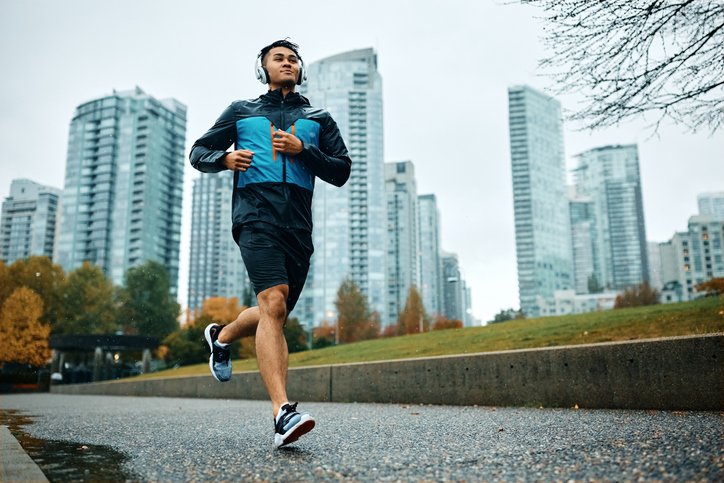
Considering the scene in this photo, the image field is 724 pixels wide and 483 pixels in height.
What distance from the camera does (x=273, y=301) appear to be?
10.4ft

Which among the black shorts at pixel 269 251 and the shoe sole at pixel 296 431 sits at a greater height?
the black shorts at pixel 269 251

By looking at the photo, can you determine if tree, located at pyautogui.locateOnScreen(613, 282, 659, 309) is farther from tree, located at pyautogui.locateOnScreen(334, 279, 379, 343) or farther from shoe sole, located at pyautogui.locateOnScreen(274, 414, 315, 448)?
shoe sole, located at pyautogui.locateOnScreen(274, 414, 315, 448)

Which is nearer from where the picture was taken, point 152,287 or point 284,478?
point 284,478

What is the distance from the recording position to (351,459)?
2.47m

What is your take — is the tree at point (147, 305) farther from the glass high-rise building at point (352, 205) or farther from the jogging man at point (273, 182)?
the jogging man at point (273, 182)

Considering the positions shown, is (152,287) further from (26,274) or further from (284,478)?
(284,478)

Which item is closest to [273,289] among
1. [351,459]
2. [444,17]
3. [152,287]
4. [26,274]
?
[351,459]

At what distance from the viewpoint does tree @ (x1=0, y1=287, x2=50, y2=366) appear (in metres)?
43.2

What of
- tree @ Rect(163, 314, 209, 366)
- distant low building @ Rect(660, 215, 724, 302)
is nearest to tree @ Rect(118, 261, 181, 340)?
tree @ Rect(163, 314, 209, 366)

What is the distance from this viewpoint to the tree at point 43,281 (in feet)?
163

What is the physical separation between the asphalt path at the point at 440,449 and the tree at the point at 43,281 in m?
52.1

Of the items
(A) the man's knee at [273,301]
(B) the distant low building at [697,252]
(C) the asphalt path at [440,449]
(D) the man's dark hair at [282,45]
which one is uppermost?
(B) the distant low building at [697,252]

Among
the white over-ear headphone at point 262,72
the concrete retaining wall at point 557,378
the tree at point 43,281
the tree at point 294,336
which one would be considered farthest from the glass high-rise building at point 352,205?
the white over-ear headphone at point 262,72

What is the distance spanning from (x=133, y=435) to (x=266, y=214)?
5.94 ft
